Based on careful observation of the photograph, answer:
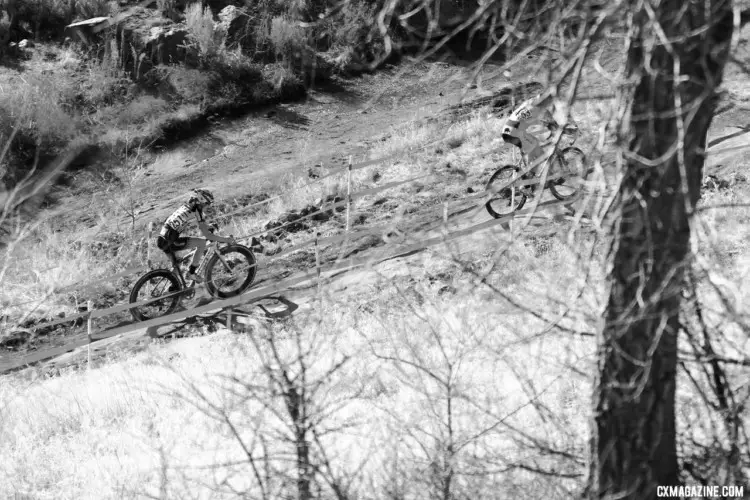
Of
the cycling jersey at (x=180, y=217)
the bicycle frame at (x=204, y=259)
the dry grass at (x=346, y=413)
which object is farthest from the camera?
the bicycle frame at (x=204, y=259)

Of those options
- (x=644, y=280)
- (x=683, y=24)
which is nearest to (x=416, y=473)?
(x=644, y=280)

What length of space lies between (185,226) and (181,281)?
2.58 feet

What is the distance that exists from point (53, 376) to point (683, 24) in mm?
9791

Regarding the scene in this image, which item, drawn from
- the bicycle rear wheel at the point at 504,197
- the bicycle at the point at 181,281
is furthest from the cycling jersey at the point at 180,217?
the bicycle rear wheel at the point at 504,197

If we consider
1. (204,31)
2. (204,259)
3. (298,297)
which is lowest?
(298,297)

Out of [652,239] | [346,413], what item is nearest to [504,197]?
[346,413]

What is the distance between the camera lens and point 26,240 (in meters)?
15.8

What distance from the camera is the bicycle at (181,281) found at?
1174cm

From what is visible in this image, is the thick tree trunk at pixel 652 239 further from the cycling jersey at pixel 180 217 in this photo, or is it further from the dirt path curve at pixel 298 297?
the cycling jersey at pixel 180 217

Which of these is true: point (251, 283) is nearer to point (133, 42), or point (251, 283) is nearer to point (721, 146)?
point (721, 146)

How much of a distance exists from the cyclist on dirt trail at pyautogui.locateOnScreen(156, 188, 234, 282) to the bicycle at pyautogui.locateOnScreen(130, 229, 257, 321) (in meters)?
0.10

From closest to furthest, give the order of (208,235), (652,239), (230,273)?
(652,239) → (208,235) → (230,273)

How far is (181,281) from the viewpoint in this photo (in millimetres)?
11906

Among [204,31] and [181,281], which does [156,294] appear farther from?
[204,31]
